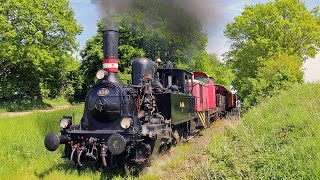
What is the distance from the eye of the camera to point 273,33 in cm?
3369

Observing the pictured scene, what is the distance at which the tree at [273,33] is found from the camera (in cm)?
3309

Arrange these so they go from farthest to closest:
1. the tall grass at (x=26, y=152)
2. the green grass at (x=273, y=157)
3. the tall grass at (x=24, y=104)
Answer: the tall grass at (x=24, y=104) < the tall grass at (x=26, y=152) < the green grass at (x=273, y=157)

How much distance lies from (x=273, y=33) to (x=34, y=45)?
808 inches

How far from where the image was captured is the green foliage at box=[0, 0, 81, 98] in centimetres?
3058

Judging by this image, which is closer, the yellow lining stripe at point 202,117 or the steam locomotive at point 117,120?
the steam locomotive at point 117,120

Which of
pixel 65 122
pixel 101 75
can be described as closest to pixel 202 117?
pixel 101 75

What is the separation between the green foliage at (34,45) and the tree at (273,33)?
15.7m

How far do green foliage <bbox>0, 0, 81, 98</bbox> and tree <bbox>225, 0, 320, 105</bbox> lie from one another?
620 inches

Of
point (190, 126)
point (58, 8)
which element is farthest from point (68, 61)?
point (190, 126)

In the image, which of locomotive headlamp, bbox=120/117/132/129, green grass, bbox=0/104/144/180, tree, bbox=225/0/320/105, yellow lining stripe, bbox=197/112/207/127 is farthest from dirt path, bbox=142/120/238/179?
tree, bbox=225/0/320/105

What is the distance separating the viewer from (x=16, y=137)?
37.2ft

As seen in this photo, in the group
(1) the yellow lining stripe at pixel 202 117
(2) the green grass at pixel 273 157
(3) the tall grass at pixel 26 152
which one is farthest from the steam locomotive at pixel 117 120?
(1) the yellow lining stripe at pixel 202 117

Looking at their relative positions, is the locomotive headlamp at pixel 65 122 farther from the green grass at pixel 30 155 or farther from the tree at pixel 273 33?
the tree at pixel 273 33

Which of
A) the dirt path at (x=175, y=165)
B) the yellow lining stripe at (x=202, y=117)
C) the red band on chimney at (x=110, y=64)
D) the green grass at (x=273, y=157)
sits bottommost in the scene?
the dirt path at (x=175, y=165)
